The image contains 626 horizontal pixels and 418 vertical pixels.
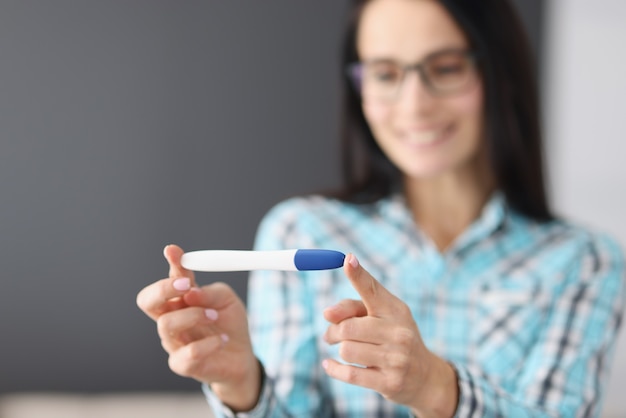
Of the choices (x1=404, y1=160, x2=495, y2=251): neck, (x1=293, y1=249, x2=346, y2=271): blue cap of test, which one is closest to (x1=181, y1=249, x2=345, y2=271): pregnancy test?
(x1=293, y1=249, x2=346, y2=271): blue cap of test

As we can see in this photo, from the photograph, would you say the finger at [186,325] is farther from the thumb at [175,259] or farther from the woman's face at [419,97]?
the woman's face at [419,97]

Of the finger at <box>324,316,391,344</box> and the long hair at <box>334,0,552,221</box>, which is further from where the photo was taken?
the long hair at <box>334,0,552,221</box>

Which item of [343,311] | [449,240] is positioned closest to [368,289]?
[343,311]

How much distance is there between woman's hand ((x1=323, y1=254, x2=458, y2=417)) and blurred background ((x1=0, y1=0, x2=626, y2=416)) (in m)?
1.00

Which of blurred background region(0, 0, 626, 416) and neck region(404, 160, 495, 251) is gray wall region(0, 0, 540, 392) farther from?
neck region(404, 160, 495, 251)

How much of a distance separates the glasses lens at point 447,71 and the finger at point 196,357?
1.64 feet

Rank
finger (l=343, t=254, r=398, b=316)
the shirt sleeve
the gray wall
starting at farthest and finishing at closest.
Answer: the gray wall, the shirt sleeve, finger (l=343, t=254, r=398, b=316)

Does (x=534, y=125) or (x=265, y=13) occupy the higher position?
(x=265, y=13)

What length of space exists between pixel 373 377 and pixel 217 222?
107cm

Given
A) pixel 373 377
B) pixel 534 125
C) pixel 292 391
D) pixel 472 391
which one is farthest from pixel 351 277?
pixel 534 125

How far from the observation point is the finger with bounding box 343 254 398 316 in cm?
60

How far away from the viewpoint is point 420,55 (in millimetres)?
1000

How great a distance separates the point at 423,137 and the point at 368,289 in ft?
1.46

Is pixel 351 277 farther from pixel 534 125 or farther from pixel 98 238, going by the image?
pixel 98 238
